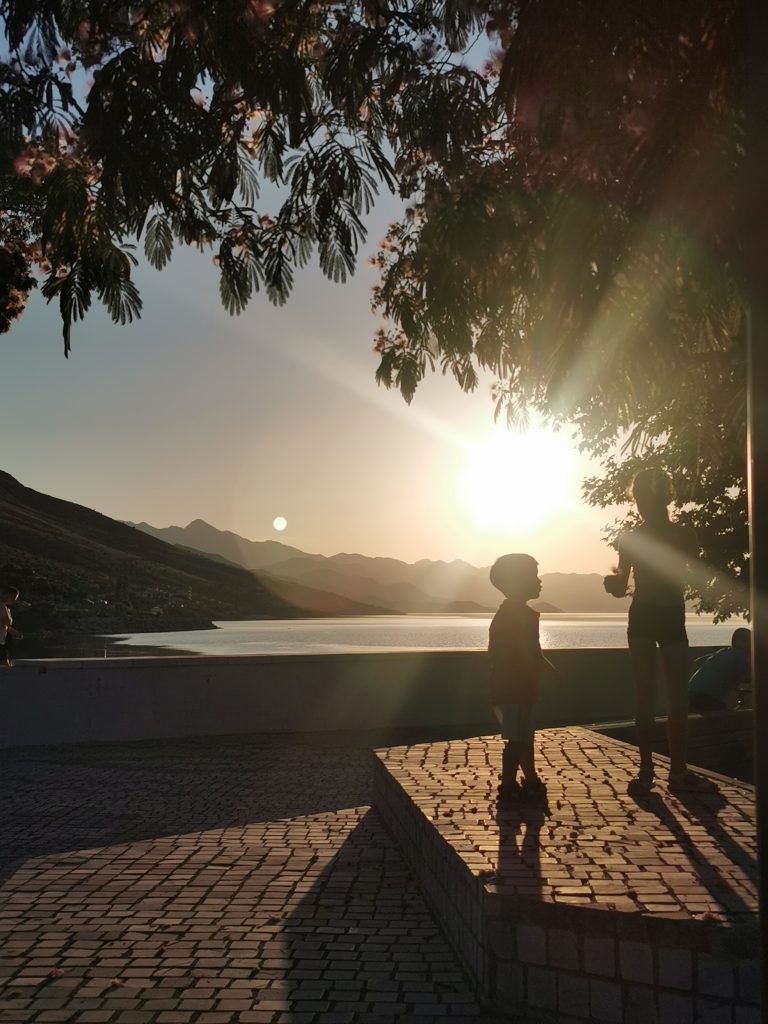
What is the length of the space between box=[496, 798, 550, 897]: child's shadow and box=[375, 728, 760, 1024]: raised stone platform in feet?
0.04

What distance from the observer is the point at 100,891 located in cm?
543

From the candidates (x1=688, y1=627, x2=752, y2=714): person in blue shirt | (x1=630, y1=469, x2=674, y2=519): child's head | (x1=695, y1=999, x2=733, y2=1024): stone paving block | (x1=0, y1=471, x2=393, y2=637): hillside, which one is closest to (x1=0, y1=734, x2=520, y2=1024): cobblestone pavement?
(x1=695, y1=999, x2=733, y2=1024): stone paving block

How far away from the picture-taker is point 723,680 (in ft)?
32.2

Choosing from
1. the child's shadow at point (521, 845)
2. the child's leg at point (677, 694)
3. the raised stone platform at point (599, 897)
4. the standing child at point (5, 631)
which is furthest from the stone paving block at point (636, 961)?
the standing child at point (5, 631)

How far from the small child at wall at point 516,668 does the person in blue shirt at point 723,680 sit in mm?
3974

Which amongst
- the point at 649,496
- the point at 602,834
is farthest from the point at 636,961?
the point at 649,496

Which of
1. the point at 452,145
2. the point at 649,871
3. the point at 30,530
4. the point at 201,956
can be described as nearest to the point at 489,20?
the point at 452,145

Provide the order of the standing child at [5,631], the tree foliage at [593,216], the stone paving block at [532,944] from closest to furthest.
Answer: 1. the stone paving block at [532,944]
2. the tree foliage at [593,216]
3. the standing child at [5,631]

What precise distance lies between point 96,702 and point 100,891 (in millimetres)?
6736

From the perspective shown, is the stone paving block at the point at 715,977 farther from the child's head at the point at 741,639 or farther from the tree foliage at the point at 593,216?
the child's head at the point at 741,639

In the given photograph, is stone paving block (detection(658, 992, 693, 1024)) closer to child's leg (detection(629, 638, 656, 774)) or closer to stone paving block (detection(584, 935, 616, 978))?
stone paving block (detection(584, 935, 616, 978))

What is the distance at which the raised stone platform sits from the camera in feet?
11.6

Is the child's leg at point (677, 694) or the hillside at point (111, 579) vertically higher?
the hillside at point (111, 579)

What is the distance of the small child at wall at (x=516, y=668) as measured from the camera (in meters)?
6.09
